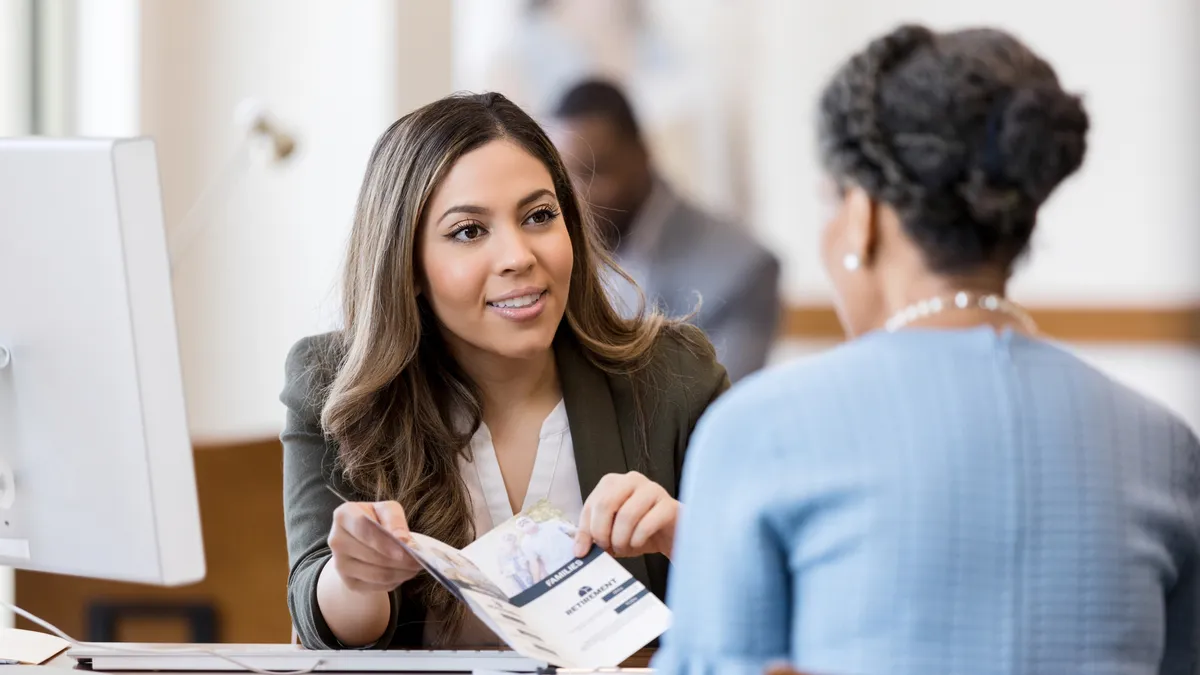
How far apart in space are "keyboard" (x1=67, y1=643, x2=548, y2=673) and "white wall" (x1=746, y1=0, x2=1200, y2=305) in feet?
11.4

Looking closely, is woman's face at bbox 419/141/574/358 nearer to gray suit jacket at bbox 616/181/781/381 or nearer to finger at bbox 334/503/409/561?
finger at bbox 334/503/409/561

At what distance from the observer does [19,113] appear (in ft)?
11.7

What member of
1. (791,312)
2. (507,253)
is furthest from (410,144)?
(791,312)

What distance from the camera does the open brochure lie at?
1325 millimetres

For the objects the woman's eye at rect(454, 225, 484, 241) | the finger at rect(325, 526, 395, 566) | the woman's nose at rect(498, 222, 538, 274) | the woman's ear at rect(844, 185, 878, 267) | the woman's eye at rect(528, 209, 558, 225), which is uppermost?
the woman's ear at rect(844, 185, 878, 267)

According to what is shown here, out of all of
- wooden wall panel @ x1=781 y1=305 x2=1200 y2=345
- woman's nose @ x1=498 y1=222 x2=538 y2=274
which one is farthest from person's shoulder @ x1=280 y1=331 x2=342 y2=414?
wooden wall panel @ x1=781 y1=305 x2=1200 y2=345

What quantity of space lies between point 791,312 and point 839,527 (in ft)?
12.4

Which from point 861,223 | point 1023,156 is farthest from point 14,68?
point 1023,156

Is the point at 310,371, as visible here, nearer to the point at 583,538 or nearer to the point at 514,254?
the point at 514,254

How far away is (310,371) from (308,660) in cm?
54

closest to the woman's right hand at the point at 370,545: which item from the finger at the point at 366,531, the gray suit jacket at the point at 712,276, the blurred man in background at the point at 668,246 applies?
the finger at the point at 366,531

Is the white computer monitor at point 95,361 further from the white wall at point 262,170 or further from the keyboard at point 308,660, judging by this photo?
the white wall at point 262,170

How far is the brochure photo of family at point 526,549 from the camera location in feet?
4.56

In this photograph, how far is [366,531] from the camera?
1.36 m
